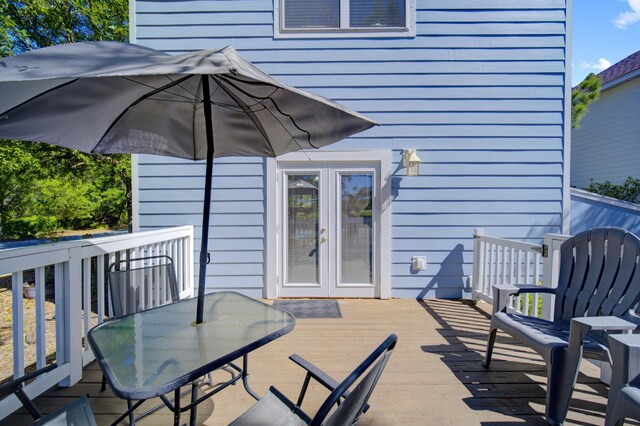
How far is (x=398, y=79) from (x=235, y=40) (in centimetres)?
223

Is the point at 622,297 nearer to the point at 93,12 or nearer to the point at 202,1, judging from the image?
Answer: the point at 202,1

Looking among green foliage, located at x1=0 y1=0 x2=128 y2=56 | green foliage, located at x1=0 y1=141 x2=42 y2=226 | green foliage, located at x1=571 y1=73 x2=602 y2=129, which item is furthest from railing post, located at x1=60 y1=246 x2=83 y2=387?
green foliage, located at x1=571 y1=73 x2=602 y2=129

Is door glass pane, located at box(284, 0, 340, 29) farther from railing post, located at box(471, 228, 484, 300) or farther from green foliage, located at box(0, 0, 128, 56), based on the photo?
green foliage, located at box(0, 0, 128, 56)

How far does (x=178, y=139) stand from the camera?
2.46 m

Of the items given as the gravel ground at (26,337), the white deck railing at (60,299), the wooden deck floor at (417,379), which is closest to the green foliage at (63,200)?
the gravel ground at (26,337)

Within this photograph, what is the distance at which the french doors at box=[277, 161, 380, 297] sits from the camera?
4289 mm

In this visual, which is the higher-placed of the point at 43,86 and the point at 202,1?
the point at 202,1

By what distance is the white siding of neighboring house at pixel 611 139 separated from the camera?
26.3ft

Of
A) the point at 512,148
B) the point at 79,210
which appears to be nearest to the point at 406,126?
the point at 512,148

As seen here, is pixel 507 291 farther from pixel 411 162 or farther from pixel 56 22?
pixel 56 22

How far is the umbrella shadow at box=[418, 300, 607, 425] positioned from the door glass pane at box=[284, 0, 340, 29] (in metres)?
4.01

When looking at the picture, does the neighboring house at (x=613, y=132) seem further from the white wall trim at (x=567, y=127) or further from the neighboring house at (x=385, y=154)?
the neighboring house at (x=385, y=154)

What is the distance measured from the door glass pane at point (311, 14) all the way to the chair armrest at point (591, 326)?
415cm

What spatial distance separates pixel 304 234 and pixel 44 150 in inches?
287
